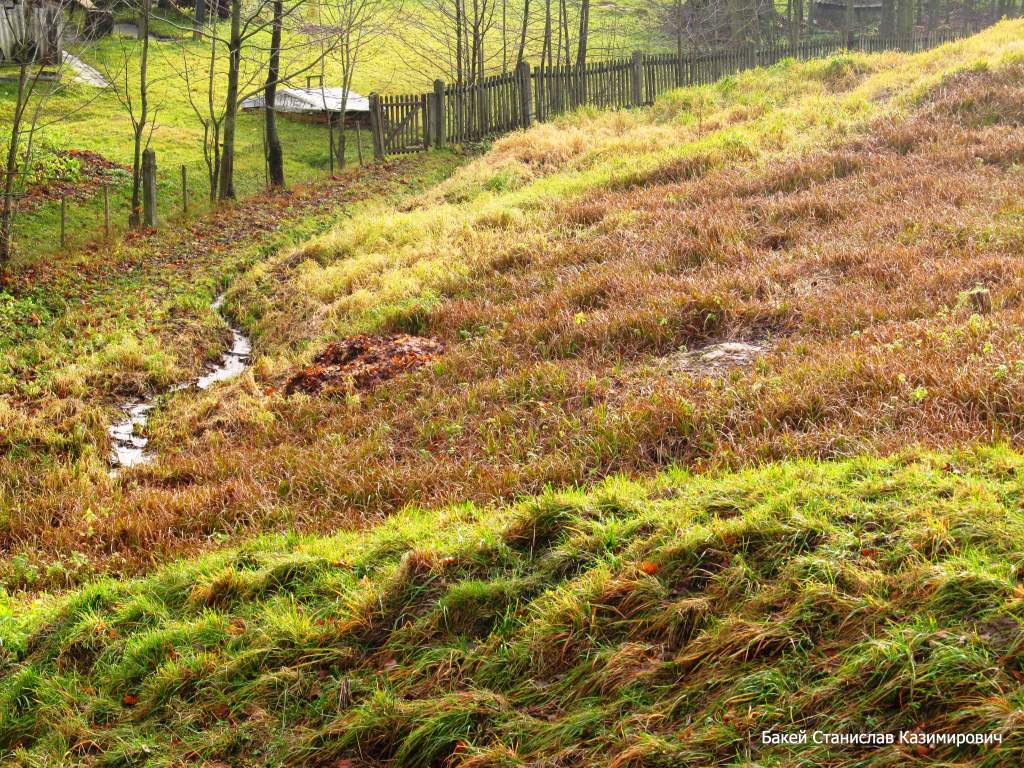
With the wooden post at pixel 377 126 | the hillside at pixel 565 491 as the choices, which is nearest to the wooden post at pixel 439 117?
the wooden post at pixel 377 126

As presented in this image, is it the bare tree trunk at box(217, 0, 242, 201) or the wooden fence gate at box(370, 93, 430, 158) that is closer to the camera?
the bare tree trunk at box(217, 0, 242, 201)

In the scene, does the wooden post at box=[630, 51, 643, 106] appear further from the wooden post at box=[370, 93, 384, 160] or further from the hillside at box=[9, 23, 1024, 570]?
the hillside at box=[9, 23, 1024, 570]

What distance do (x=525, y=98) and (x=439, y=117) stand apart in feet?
8.95

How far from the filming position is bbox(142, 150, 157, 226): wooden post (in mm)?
17703

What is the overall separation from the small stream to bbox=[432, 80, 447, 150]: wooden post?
1291cm

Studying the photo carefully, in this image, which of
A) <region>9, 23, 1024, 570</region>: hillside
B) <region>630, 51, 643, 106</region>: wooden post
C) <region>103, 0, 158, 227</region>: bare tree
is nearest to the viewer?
<region>9, 23, 1024, 570</region>: hillside

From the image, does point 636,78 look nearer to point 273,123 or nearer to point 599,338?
point 273,123

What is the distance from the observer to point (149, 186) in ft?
58.2

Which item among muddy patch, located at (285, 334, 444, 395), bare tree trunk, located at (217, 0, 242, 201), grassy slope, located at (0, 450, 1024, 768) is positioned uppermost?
bare tree trunk, located at (217, 0, 242, 201)

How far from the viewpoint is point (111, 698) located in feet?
16.2

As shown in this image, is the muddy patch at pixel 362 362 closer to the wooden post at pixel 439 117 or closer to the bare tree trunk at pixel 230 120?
the bare tree trunk at pixel 230 120

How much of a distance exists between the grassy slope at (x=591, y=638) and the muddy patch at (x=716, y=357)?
216cm

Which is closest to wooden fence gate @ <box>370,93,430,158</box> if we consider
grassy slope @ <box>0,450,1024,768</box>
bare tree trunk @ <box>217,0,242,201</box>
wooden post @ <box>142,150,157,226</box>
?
bare tree trunk @ <box>217,0,242,201</box>

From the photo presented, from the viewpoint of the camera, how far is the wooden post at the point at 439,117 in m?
24.2
